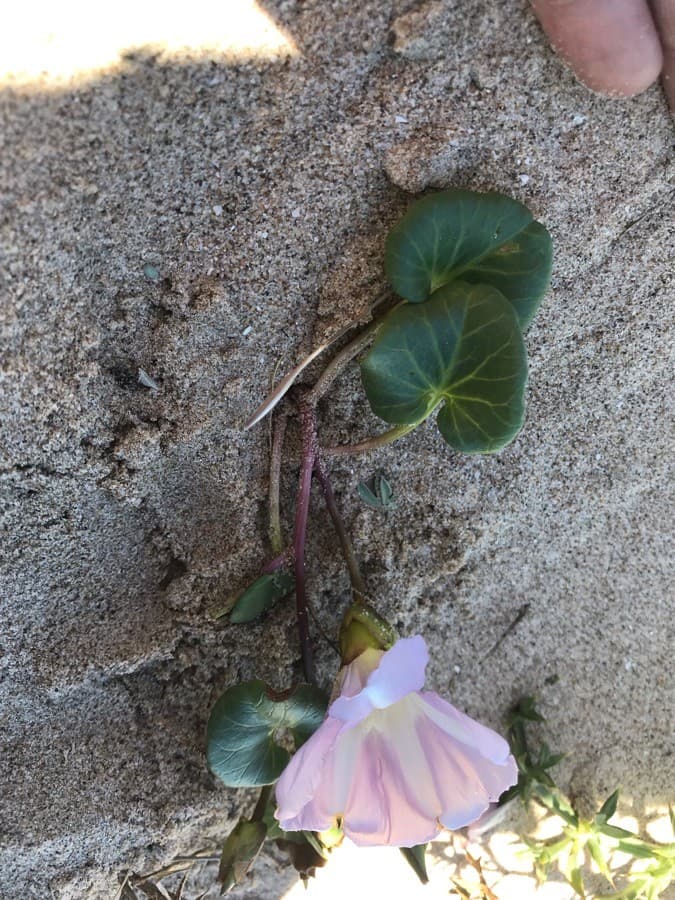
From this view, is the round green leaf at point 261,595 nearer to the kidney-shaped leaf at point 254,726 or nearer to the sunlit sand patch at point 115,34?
the kidney-shaped leaf at point 254,726

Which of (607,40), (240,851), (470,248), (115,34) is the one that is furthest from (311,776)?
(607,40)

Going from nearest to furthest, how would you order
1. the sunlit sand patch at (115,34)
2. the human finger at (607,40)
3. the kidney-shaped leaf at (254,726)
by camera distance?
the sunlit sand patch at (115,34)
the human finger at (607,40)
the kidney-shaped leaf at (254,726)

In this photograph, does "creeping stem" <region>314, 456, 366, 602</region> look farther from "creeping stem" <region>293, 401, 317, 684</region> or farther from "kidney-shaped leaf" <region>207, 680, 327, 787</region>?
"kidney-shaped leaf" <region>207, 680, 327, 787</region>

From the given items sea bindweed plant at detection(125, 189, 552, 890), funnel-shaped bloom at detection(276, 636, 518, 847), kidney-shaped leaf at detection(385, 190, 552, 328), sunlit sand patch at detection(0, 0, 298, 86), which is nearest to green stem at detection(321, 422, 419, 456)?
sea bindweed plant at detection(125, 189, 552, 890)

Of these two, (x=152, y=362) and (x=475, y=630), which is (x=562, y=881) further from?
(x=152, y=362)

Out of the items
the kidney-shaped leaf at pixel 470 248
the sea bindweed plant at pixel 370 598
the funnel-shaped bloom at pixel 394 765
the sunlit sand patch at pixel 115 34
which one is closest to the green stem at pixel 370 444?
the sea bindweed plant at pixel 370 598

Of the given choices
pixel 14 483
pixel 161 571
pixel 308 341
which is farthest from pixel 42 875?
pixel 308 341

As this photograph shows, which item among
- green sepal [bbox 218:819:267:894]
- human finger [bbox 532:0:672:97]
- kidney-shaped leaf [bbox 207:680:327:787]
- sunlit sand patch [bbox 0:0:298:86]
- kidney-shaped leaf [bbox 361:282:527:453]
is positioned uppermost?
sunlit sand patch [bbox 0:0:298:86]
